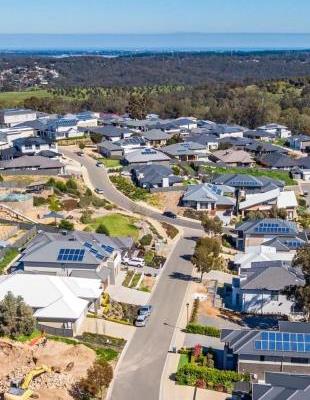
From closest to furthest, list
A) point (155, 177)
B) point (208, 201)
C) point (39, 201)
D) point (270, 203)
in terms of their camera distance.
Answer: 1. point (39, 201)
2. point (208, 201)
3. point (270, 203)
4. point (155, 177)

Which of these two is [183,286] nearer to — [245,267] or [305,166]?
[245,267]

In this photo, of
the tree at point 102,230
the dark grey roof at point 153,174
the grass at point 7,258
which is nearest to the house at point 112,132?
the dark grey roof at point 153,174

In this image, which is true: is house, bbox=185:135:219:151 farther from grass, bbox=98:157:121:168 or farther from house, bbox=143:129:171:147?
grass, bbox=98:157:121:168

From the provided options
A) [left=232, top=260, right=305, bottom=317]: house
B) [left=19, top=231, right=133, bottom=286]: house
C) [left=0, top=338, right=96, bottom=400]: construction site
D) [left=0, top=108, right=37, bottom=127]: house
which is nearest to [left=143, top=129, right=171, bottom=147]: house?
[left=0, top=108, right=37, bottom=127]: house

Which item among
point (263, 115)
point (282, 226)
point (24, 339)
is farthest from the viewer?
point (263, 115)

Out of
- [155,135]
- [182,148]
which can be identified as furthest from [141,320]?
[155,135]

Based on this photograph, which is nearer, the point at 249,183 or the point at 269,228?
the point at 269,228

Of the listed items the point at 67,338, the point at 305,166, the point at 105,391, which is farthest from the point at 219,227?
the point at 305,166

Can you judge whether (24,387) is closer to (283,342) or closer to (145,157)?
(283,342)
